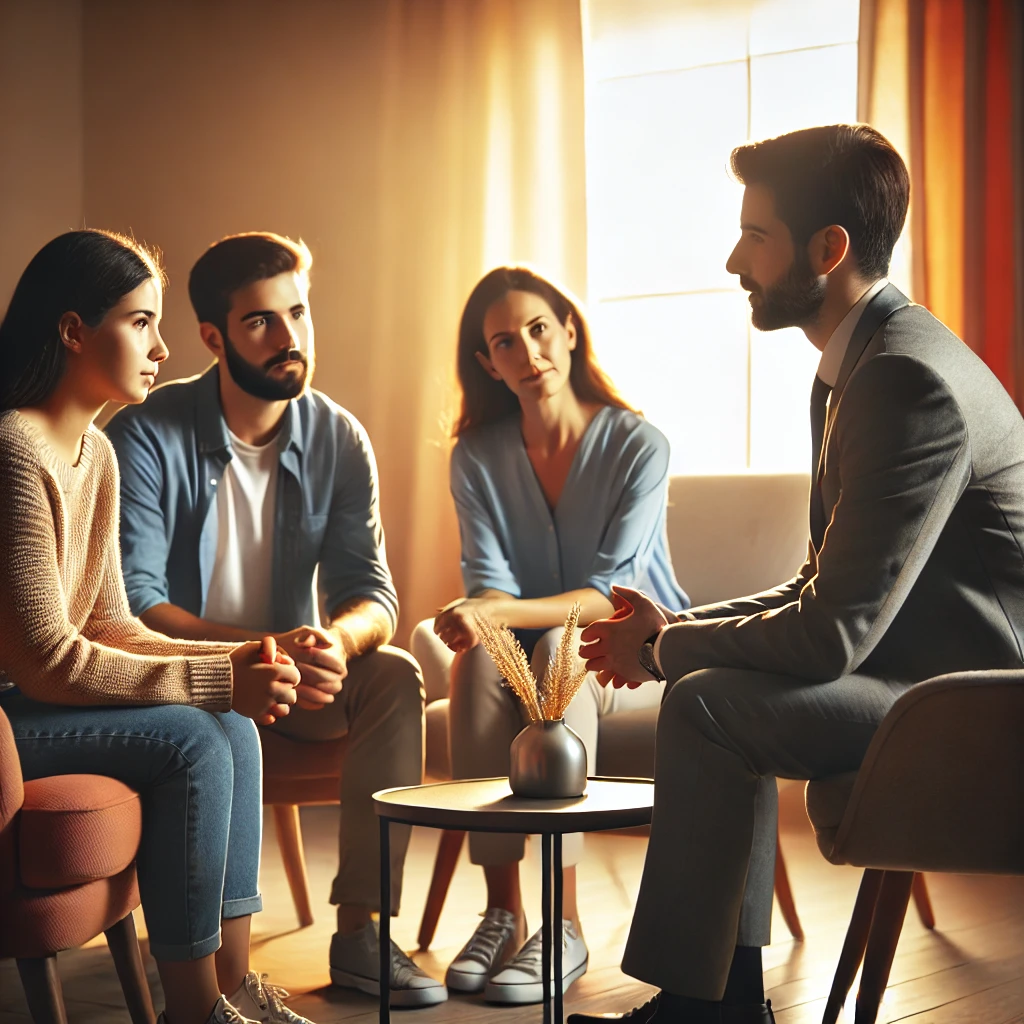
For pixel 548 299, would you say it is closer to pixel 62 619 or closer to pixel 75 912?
A: pixel 62 619

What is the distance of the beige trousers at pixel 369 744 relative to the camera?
2145 mm

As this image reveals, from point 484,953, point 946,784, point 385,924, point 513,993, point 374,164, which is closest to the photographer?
point 946,784

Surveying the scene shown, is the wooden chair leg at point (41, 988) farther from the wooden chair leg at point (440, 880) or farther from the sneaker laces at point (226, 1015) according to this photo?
the wooden chair leg at point (440, 880)

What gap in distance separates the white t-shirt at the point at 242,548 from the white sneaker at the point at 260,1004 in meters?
0.79

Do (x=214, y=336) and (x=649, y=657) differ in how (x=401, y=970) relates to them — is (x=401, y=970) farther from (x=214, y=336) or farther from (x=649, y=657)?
(x=214, y=336)

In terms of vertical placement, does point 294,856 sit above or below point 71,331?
below

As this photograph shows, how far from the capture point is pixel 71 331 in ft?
6.00

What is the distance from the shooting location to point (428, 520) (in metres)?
4.08

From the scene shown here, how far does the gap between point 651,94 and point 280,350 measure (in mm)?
2053

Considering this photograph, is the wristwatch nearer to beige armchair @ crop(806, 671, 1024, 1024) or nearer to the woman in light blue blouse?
beige armchair @ crop(806, 671, 1024, 1024)

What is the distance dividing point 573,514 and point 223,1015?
52.2 inches

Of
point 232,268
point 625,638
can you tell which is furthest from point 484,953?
point 232,268

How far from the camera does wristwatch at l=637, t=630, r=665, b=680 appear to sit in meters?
1.69

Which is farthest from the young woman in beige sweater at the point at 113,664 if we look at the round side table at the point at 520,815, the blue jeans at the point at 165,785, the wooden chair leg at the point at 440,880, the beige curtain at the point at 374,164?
the beige curtain at the point at 374,164
